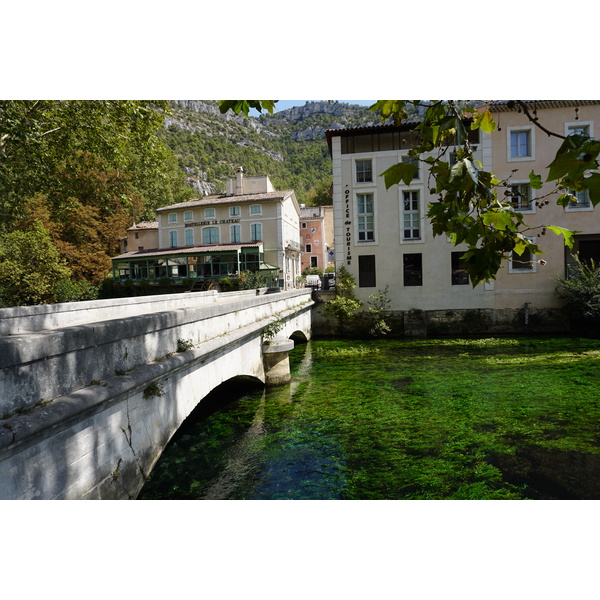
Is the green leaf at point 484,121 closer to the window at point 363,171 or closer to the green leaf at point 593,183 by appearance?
the green leaf at point 593,183

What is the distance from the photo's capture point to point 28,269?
22906 mm

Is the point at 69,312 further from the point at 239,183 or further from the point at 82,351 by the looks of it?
the point at 239,183

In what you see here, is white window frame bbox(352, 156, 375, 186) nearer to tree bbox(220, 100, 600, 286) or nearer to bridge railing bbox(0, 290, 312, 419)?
bridge railing bbox(0, 290, 312, 419)

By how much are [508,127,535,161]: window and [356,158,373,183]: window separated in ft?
20.4

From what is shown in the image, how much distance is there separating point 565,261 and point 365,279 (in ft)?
29.6

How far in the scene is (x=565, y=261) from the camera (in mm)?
19516

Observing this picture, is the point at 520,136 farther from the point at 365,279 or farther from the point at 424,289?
the point at 365,279

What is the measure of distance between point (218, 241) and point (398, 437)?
29058mm

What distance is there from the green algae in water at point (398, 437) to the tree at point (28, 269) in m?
17.6

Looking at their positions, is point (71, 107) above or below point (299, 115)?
below

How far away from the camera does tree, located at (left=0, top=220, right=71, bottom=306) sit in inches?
886

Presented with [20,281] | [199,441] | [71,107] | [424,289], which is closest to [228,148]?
[20,281]

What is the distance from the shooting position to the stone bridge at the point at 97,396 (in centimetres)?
254

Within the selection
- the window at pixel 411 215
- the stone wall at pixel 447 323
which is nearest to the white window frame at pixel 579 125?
the window at pixel 411 215
